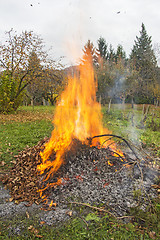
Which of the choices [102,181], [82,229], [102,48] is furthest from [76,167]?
[102,48]

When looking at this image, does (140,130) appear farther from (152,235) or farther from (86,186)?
(152,235)

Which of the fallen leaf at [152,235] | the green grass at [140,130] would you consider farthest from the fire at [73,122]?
the green grass at [140,130]

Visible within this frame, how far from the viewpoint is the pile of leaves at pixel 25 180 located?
3.20 metres

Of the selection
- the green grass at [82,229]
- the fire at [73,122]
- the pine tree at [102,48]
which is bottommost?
the green grass at [82,229]

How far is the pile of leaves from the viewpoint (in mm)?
3195

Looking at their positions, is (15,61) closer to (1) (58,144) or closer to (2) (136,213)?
(1) (58,144)

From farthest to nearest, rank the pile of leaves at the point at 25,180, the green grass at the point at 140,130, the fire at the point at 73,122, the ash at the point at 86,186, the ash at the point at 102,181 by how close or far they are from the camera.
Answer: the green grass at the point at 140,130 → the fire at the point at 73,122 → the pile of leaves at the point at 25,180 → the ash at the point at 102,181 → the ash at the point at 86,186

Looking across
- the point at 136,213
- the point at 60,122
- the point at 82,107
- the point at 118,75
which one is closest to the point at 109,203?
the point at 136,213

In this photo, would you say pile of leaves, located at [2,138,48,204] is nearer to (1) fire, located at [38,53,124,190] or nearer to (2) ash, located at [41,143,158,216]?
(1) fire, located at [38,53,124,190]

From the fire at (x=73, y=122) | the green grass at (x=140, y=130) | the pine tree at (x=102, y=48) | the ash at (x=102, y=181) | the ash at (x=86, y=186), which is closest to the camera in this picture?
the ash at (x=86, y=186)

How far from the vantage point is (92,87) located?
4.82m

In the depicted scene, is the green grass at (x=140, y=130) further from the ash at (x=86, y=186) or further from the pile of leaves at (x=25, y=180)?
the pile of leaves at (x=25, y=180)

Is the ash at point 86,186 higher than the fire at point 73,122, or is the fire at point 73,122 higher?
the fire at point 73,122

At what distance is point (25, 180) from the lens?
11.7 feet
